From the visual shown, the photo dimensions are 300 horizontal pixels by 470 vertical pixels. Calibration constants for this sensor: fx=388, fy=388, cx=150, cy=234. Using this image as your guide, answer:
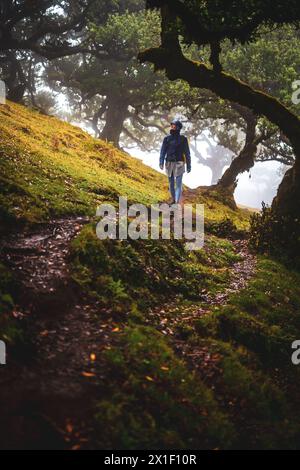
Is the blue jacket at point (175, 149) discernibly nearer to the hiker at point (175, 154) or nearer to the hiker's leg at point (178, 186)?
the hiker at point (175, 154)

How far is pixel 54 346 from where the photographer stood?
18.8 ft

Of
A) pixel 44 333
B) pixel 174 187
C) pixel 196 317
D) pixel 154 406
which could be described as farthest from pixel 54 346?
pixel 174 187

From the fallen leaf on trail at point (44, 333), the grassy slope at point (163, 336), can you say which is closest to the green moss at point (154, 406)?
the grassy slope at point (163, 336)

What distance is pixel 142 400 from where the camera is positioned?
5.24 metres

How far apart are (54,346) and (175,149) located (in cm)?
921

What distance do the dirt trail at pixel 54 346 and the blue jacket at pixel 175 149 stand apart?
5.59m

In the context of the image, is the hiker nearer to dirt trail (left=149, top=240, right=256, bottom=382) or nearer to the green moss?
dirt trail (left=149, top=240, right=256, bottom=382)

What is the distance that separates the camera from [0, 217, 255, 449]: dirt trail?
14.7ft

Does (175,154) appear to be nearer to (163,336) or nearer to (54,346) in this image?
(163,336)

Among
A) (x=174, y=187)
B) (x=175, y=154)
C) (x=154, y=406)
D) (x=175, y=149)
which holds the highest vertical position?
(x=175, y=149)

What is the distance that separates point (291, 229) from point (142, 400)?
8.54 meters

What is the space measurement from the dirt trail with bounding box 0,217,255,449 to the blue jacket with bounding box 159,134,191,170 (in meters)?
5.59

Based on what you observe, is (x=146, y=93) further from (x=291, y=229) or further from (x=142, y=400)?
(x=142, y=400)

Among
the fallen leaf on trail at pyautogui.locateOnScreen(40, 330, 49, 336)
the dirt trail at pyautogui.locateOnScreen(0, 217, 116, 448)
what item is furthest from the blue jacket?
the fallen leaf on trail at pyautogui.locateOnScreen(40, 330, 49, 336)
